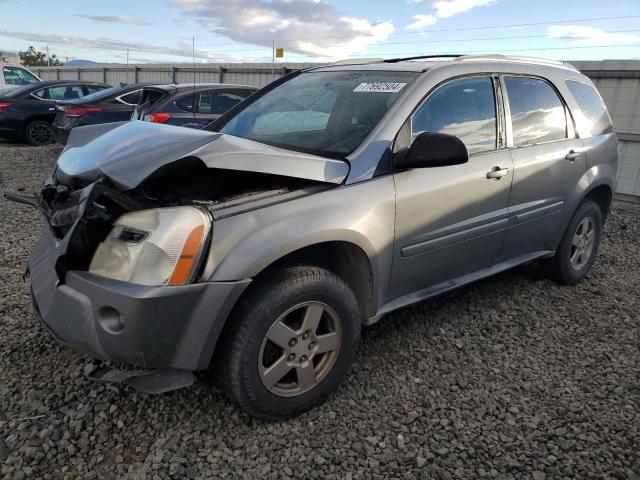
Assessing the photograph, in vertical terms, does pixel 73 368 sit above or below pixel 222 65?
below

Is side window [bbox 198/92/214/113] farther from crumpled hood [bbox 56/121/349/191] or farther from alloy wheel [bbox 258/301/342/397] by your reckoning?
alloy wheel [bbox 258/301/342/397]

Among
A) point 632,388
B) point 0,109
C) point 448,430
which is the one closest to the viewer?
point 448,430

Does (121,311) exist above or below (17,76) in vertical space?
below

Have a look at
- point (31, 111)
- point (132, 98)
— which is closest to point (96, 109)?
point (132, 98)

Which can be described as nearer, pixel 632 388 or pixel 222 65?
pixel 632 388

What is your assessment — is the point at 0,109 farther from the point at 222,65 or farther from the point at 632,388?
the point at 632,388

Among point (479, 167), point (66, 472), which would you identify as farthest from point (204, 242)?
point (479, 167)

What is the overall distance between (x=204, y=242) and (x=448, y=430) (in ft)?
4.86

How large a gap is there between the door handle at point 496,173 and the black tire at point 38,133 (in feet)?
36.6

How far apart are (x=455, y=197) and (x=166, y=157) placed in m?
1.66

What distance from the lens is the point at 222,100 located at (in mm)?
8375

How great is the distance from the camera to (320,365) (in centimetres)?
258

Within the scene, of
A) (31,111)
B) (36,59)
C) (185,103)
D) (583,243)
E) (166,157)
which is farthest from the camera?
(36,59)

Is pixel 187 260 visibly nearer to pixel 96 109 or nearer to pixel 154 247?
pixel 154 247
